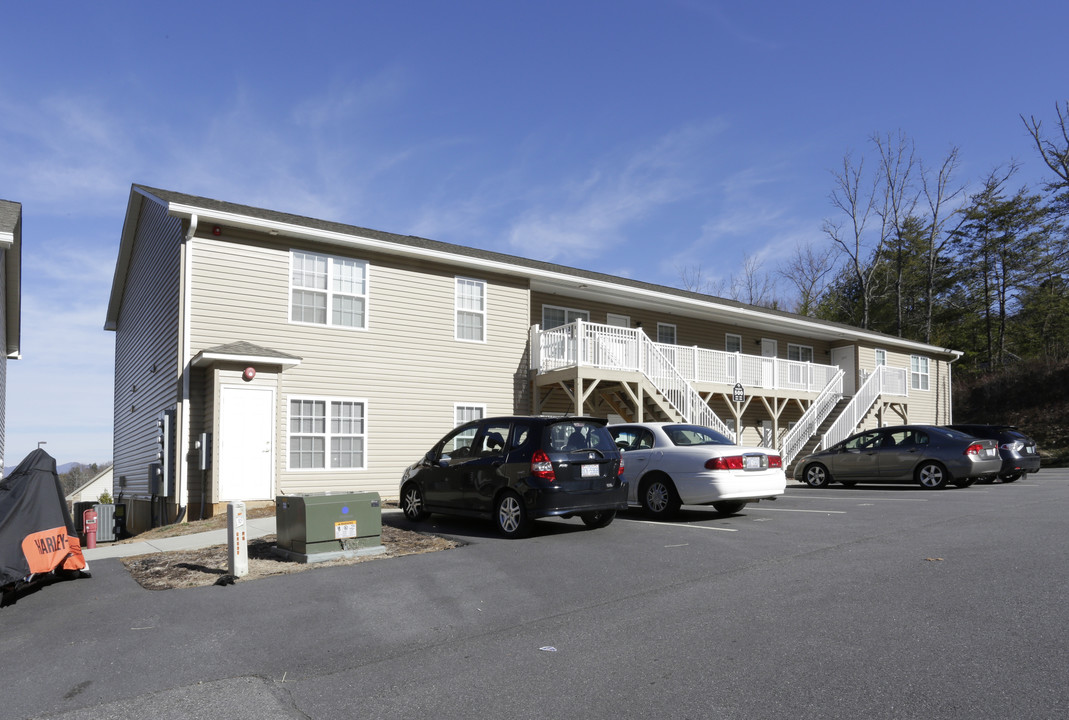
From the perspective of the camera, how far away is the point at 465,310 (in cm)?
1888

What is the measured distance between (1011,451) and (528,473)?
49.9 feet

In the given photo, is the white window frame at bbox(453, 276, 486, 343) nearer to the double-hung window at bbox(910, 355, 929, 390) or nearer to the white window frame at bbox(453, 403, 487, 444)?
the white window frame at bbox(453, 403, 487, 444)

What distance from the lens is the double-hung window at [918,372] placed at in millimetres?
33219

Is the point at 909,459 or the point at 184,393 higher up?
the point at 184,393

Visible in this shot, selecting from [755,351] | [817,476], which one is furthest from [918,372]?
[817,476]

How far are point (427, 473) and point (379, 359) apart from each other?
20.9 ft

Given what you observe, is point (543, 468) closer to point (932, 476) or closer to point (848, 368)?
point (932, 476)

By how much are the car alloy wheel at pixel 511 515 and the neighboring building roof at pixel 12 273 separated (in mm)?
8603

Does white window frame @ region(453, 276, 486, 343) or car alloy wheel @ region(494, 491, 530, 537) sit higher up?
white window frame @ region(453, 276, 486, 343)

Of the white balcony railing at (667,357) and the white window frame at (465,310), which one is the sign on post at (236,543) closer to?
the white window frame at (465,310)

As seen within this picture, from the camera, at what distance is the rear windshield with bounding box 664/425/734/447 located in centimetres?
1238

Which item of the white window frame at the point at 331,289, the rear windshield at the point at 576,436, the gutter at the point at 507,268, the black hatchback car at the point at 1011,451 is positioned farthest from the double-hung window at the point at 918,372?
the rear windshield at the point at 576,436

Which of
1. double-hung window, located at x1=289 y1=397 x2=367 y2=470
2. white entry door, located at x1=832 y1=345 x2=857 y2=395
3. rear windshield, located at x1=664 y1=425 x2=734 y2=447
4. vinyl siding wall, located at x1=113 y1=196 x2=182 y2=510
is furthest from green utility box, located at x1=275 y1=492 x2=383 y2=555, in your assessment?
white entry door, located at x1=832 y1=345 x2=857 y2=395

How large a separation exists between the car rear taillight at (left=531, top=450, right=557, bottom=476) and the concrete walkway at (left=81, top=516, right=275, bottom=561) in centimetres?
362
